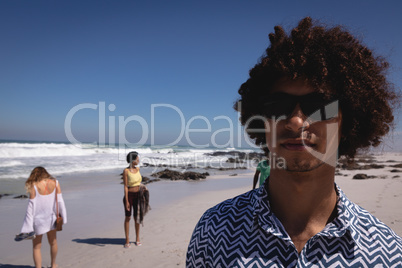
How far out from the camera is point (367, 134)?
6.14ft

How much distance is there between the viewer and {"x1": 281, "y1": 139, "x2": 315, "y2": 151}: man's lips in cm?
143

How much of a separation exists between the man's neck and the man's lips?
0.42 ft

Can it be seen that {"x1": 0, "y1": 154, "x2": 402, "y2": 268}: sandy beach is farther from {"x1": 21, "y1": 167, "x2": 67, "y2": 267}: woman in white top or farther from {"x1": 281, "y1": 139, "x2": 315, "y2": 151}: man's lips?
{"x1": 281, "y1": 139, "x2": 315, "y2": 151}: man's lips

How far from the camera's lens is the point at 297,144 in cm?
144

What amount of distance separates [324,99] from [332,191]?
52 cm

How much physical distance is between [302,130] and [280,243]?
1.96ft

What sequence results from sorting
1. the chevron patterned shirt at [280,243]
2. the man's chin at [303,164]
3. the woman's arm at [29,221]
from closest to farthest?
the chevron patterned shirt at [280,243] → the man's chin at [303,164] → the woman's arm at [29,221]

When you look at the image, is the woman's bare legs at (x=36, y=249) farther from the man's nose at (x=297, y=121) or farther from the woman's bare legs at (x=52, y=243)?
the man's nose at (x=297, y=121)

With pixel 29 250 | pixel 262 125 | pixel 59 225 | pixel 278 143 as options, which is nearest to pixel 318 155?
pixel 278 143

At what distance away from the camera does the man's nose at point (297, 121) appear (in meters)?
1.49

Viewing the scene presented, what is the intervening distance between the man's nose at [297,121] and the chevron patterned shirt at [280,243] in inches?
15.4

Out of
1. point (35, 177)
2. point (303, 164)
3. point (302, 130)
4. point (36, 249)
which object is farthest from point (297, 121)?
point (36, 249)

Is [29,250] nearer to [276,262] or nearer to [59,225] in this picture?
[59,225]

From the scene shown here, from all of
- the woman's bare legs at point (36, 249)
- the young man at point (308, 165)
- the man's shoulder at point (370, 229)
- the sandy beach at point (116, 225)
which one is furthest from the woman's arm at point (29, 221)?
the man's shoulder at point (370, 229)
